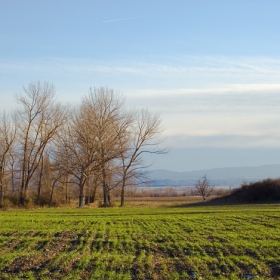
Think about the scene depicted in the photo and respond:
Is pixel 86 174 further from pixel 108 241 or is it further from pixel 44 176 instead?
pixel 108 241

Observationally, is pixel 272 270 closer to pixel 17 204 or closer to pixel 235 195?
pixel 17 204

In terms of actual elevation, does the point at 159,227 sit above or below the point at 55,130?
below

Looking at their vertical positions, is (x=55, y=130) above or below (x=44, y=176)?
above

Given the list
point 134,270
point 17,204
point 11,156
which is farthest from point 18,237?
point 11,156

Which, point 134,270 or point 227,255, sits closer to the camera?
point 134,270

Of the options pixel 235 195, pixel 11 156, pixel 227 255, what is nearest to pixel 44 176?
pixel 11 156

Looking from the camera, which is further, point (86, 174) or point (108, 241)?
point (86, 174)

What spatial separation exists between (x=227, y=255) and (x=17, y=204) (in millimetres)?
42529

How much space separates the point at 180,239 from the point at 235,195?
1953 inches

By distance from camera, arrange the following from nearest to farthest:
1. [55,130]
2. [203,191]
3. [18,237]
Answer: [18,237] → [55,130] → [203,191]

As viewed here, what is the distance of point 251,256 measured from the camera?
1335cm

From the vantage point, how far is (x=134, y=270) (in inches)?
457

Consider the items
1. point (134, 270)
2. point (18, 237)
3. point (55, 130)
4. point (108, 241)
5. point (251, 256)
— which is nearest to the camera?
point (134, 270)

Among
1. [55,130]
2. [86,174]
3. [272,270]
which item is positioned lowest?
[272,270]
